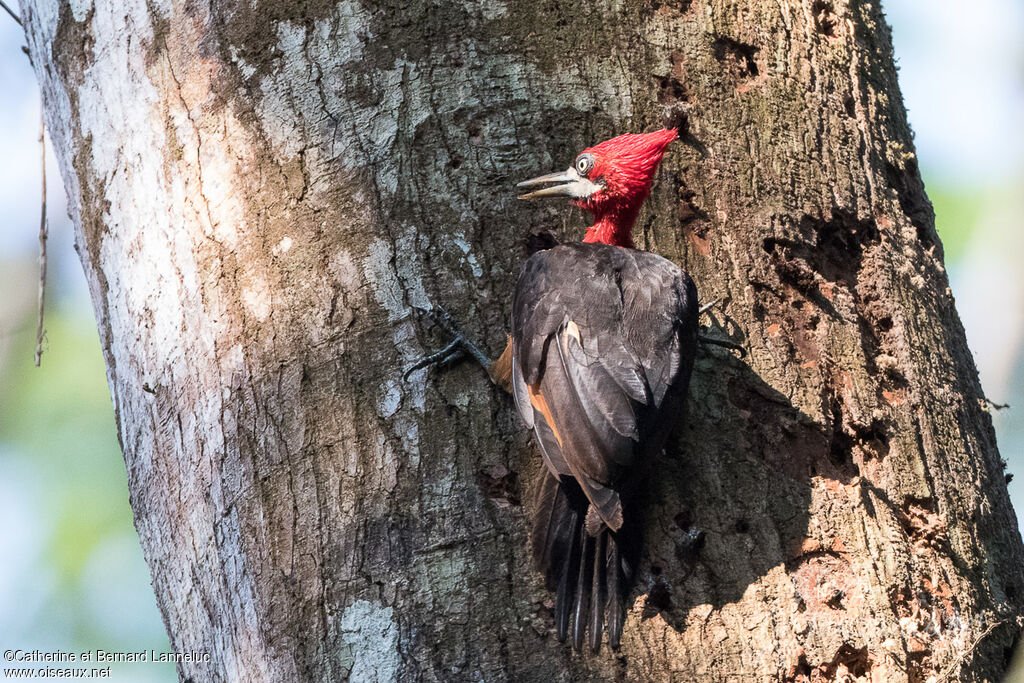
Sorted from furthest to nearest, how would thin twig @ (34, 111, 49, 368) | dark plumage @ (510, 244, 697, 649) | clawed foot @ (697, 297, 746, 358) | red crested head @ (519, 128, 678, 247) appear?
thin twig @ (34, 111, 49, 368) → red crested head @ (519, 128, 678, 247) → clawed foot @ (697, 297, 746, 358) → dark plumage @ (510, 244, 697, 649)

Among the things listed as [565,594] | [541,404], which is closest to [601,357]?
[541,404]

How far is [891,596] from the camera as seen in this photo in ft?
7.69

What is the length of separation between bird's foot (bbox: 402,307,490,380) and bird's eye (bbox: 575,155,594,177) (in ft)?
2.04

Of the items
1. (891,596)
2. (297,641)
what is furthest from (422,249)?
(891,596)

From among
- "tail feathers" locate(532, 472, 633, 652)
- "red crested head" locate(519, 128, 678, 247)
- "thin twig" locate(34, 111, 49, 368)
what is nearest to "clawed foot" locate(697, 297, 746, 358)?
"red crested head" locate(519, 128, 678, 247)

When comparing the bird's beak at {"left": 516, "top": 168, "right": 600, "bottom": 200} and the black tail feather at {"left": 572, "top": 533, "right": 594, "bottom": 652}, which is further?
the bird's beak at {"left": 516, "top": 168, "right": 600, "bottom": 200}

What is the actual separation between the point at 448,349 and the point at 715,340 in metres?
0.73

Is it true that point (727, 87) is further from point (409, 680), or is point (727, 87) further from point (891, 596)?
point (409, 680)

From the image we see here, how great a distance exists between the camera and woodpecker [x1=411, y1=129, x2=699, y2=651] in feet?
7.64

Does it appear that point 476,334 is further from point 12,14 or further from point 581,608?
point 12,14

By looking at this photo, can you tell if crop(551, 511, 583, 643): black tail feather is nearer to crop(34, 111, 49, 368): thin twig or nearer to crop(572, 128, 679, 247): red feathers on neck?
crop(572, 128, 679, 247): red feathers on neck

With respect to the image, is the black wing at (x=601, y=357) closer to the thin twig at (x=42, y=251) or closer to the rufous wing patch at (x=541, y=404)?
the rufous wing patch at (x=541, y=404)

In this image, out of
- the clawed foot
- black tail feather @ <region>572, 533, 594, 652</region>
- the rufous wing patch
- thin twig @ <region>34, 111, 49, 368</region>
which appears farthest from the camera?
thin twig @ <region>34, 111, 49, 368</region>

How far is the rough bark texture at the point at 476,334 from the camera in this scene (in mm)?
2246
